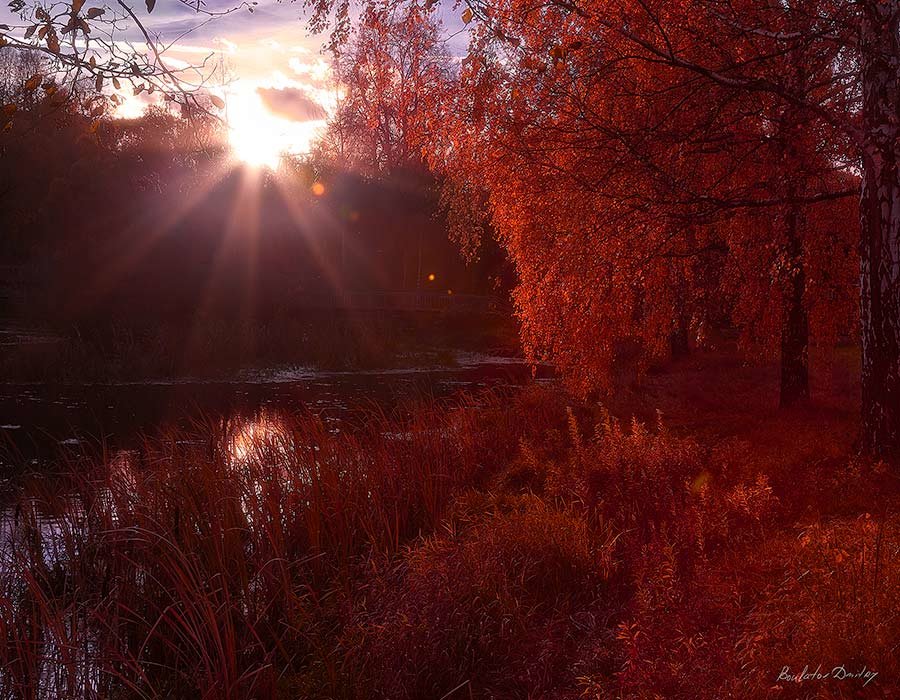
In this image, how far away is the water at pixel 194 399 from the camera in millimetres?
15672

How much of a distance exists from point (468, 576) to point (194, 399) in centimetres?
1618

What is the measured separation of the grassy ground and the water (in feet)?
18.3

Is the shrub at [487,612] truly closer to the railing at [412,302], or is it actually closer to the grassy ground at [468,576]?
the grassy ground at [468,576]

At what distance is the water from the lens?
15672 mm

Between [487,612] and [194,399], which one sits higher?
[194,399]

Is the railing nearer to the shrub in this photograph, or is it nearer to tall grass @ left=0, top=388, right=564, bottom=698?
tall grass @ left=0, top=388, right=564, bottom=698

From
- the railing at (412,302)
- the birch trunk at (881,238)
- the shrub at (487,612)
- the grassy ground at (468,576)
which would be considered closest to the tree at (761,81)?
the birch trunk at (881,238)

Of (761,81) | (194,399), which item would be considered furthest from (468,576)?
(194,399)

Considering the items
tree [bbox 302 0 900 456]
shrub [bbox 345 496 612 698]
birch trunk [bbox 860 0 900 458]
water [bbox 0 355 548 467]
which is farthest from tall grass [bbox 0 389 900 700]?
water [bbox 0 355 548 467]

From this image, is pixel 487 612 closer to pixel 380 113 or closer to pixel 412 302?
pixel 380 113

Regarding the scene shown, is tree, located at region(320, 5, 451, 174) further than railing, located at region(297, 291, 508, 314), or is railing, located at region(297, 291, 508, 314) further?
railing, located at region(297, 291, 508, 314)

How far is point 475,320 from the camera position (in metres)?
35.9

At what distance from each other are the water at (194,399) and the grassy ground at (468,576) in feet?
18.3

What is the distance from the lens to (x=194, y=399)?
20.4 meters
